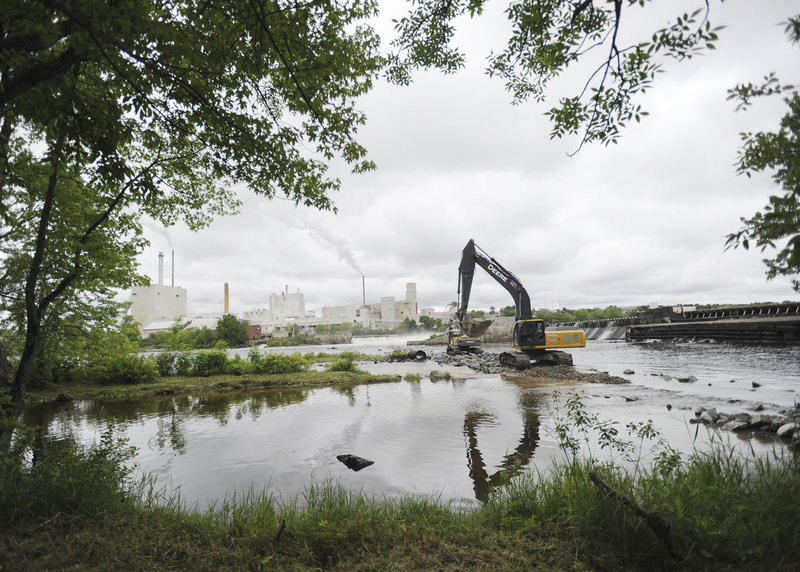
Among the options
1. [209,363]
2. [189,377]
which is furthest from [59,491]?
[209,363]

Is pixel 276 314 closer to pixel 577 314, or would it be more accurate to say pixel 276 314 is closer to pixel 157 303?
pixel 157 303

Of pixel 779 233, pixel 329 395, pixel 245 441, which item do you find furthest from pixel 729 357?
pixel 245 441

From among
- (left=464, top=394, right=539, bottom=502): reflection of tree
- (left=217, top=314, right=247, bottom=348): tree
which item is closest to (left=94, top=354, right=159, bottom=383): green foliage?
(left=464, top=394, right=539, bottom=502): reflection of tree

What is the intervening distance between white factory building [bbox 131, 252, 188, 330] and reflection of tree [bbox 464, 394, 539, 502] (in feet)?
353

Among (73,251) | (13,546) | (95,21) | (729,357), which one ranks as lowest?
(729,357)

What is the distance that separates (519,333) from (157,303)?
380 feet

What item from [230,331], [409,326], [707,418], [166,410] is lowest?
[409,326]

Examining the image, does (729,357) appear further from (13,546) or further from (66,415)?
(66,415)

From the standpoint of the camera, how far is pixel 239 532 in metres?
3.73

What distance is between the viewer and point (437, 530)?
3684 millimetres

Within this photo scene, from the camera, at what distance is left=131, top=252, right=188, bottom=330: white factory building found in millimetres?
102688

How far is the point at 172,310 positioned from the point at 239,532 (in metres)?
129

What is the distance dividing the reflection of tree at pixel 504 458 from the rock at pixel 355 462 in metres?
1.89

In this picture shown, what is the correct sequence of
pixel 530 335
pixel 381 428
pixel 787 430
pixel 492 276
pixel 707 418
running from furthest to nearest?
pixel 492 276
pixel 530 335
pixel 381 428
pixel 707 418
pixel 787 430
